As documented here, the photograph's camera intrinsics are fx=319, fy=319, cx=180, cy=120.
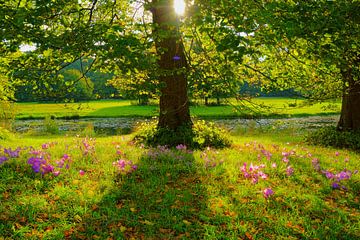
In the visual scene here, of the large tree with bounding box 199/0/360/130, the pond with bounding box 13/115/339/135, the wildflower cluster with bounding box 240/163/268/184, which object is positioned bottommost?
the pond with bounding box 13/115/339/135

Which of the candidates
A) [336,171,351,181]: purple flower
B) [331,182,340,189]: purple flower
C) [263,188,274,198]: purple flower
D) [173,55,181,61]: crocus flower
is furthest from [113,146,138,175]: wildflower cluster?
[173,55,181,61]: crocus flower

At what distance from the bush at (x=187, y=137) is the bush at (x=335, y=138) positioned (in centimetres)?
701

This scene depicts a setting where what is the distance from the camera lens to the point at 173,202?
5.87 metres

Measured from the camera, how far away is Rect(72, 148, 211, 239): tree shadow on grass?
4895 millimetres

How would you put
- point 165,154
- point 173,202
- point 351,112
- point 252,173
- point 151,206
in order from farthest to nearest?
1. point 351,112
2. point 165,154
3. point 252,173
4. point 173,202
5. point 151,206

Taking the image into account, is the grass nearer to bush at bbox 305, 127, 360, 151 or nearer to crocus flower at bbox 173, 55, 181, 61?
crocus flower at bbox 173, 55, 181, 61

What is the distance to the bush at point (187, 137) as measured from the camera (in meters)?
11.3

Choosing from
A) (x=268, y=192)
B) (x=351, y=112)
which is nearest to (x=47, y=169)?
(x=268, y=192)

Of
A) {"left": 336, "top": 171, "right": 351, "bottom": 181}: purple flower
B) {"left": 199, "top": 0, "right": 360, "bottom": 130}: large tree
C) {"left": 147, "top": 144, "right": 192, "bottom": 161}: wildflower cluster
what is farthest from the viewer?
{"left": 147, "top": 144, "right": 192, "bottom": 161}: wildflower cluster

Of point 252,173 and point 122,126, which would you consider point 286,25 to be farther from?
point 122,126

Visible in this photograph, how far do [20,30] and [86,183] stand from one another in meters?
3.13

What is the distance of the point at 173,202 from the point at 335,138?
1292 centimetres

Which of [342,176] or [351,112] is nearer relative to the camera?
[342,176]

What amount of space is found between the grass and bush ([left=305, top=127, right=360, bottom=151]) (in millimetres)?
8197
